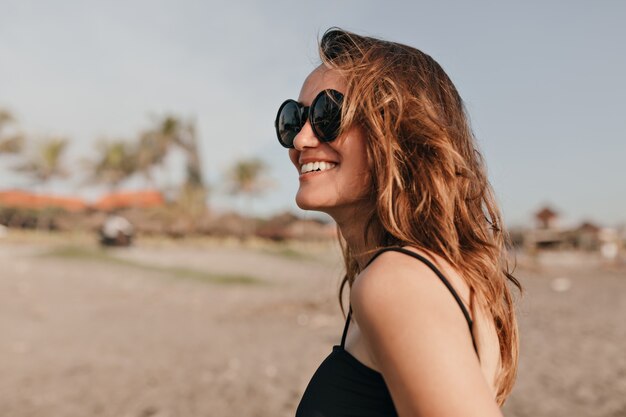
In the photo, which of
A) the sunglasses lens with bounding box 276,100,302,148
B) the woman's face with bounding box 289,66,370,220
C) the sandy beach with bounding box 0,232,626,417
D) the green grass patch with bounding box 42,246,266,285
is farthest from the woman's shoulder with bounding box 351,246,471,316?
the green grass patch with bounding box 42,246,266,285

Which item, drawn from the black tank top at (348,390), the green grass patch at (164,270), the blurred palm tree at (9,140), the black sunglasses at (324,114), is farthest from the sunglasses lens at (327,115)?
the blurred palm tree at (9,140)

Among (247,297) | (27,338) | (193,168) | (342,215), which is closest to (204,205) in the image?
(193,168)

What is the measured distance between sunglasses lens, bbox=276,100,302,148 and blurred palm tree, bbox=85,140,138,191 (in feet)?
175

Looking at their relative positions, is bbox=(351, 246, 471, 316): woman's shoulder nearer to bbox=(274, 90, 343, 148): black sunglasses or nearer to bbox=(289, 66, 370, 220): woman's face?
bbox=(289, 66, 370, 220): woman's face

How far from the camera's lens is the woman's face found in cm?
141

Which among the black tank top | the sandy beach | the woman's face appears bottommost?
the sandy beach

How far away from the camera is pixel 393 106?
53.1 inches

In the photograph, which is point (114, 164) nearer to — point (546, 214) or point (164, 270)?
point (164, 270)

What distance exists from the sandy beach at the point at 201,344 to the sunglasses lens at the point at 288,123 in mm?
761

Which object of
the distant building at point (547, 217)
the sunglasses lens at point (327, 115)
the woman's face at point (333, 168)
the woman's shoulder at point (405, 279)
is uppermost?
the sunglasses lens at point (327, 115)

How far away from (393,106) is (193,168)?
54.9 metres

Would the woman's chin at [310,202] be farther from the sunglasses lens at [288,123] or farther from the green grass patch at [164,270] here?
the green grass patch at [164,270]

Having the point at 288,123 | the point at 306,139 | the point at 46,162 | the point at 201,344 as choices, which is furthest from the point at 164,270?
the point at 46,162

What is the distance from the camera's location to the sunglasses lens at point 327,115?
56.1 inches
